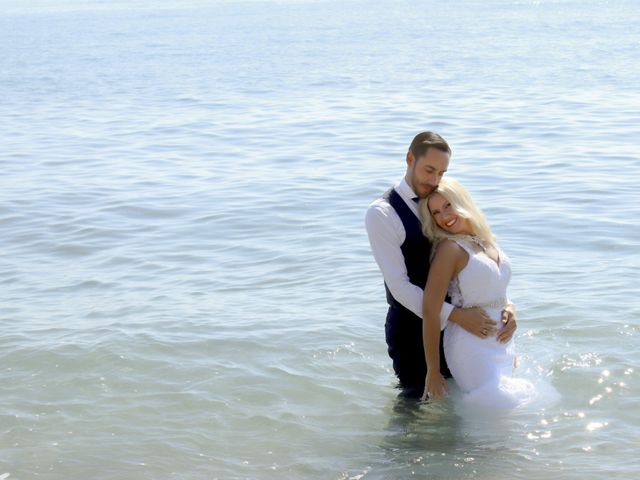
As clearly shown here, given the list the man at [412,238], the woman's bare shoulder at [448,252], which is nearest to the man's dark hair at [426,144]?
the man at [412,238]

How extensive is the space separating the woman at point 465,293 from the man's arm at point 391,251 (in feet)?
0.26

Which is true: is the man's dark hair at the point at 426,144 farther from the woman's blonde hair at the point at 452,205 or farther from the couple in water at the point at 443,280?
the woman's blonde hair at the point at 452,205

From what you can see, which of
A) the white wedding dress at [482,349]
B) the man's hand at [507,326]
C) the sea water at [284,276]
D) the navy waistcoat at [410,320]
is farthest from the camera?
the sea water at [284,276]

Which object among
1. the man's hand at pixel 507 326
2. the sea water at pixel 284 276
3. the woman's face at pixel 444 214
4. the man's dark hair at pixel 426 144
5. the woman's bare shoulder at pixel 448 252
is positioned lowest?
the sea water at pixel 284 276

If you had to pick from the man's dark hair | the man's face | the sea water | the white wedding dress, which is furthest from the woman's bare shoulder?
the sea water

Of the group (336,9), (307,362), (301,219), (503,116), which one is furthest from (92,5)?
(307,362)

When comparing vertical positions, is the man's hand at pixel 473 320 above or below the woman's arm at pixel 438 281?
below

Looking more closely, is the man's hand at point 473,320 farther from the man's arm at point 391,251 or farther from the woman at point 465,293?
the man's arm at point 391,251

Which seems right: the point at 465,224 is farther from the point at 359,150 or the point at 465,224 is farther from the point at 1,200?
the point at 359,150

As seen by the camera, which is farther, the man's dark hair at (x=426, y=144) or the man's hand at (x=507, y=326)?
the man's hand at (x=507, y=326)

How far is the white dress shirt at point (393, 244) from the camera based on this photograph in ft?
18.5

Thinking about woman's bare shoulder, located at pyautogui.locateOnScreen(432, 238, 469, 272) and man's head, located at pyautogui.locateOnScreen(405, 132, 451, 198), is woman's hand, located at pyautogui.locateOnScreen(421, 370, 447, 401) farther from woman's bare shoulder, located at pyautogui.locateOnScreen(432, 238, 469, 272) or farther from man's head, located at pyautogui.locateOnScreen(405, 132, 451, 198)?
man's head, located at pyautogui.locateOnScreen(405, 132, 451, 198)

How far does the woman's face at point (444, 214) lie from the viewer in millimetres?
5621

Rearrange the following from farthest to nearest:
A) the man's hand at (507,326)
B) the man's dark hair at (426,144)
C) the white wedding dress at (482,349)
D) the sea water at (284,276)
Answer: the sea water at (284,276)
the man's hand at (507,326)
the white wedding dress at (482,349)
the man's dark hair at (426,144)
